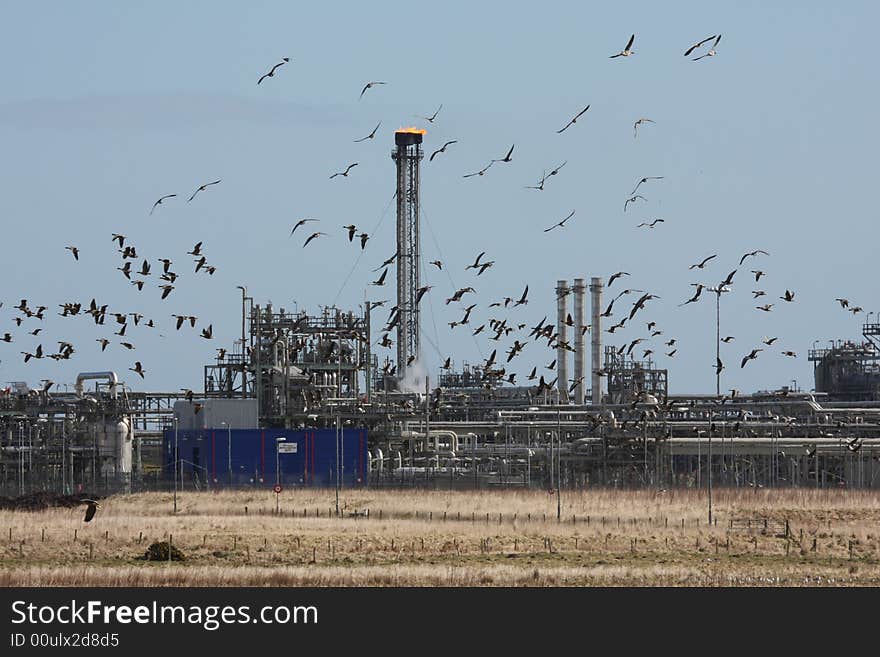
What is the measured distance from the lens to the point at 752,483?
89.6 m

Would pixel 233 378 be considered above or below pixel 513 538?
above

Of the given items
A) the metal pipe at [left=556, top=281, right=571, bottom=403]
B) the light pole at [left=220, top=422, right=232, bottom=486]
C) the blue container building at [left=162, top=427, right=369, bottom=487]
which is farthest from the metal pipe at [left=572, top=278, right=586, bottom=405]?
the light pole at [left=220, top=422, right=232, bottom=486]

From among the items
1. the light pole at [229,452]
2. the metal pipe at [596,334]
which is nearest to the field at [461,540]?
the light pole at [229,452]

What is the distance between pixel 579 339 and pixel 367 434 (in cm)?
2344

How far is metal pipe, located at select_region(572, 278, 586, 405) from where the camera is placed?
113875mm

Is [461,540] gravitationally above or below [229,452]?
below

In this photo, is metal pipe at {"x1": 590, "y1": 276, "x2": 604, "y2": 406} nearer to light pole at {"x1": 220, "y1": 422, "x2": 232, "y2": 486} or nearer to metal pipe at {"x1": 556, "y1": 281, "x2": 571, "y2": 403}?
metal pipe at {"x1": 556, "y1": 281, "x2": 571, "y2": 403}

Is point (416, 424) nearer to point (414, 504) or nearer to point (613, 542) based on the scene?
point (414, 504)

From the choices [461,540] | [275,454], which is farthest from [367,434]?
[461,540]

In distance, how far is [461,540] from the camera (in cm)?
5678

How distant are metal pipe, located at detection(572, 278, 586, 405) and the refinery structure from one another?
6.80 meters

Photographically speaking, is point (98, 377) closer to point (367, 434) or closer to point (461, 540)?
point (367, 434)
